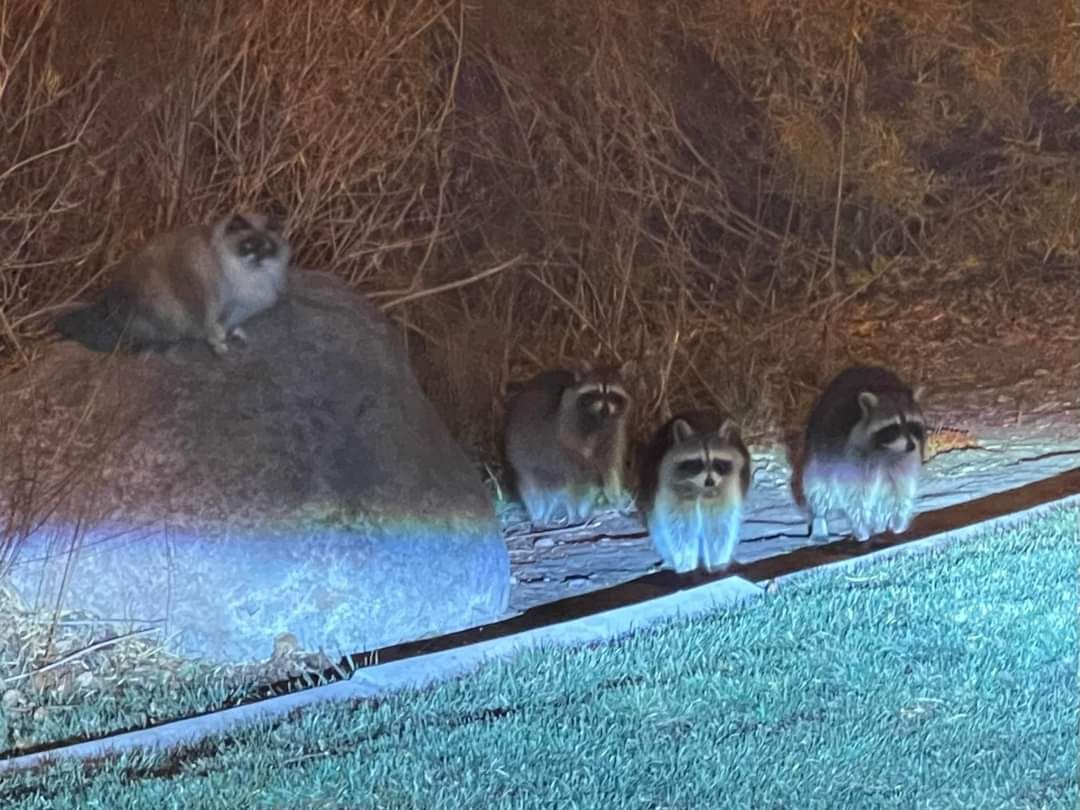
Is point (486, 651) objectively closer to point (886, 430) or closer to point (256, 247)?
point (256, 247)

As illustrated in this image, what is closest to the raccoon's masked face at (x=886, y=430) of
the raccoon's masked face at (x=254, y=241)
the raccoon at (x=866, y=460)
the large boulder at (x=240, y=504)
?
the raccoon at (x=866, y=460)

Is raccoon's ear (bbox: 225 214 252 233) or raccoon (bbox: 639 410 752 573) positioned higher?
raccoon's ear (bbox: 225 214 252 233)

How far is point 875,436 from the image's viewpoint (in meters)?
4.14

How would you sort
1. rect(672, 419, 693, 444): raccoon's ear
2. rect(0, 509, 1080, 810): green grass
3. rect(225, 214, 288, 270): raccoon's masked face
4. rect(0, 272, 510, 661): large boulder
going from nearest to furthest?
1. rect(0, 509, 1080, 810): green grass
2. rect(0, 272, 510, 661): large boulder
3. rect(225, 214, 288, 270): raccoon's masked face
4. rect(672, 419, 693, 444): raccoon's ear

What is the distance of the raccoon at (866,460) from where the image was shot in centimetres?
408

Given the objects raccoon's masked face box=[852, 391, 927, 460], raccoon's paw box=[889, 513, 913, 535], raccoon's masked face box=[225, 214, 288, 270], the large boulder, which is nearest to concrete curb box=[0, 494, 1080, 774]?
raccoon's paw box=[889, 513, 913, 535]

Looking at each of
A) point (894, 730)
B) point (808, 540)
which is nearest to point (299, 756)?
point (894, 730)

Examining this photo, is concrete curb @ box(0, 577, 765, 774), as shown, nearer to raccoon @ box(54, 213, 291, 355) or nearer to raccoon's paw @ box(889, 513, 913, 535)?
raccoon's paw @ box(889, 513, 913, 535)

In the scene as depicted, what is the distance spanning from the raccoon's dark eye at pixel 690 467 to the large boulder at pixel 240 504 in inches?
23.3

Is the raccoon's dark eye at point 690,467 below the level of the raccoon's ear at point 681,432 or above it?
below

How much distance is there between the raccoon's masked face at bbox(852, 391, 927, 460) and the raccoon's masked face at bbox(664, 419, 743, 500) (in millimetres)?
394

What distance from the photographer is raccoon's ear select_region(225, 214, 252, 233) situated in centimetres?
389

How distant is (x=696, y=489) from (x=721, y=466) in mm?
101

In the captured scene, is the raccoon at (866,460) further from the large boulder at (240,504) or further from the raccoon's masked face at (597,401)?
the large boulder at (240,504)
